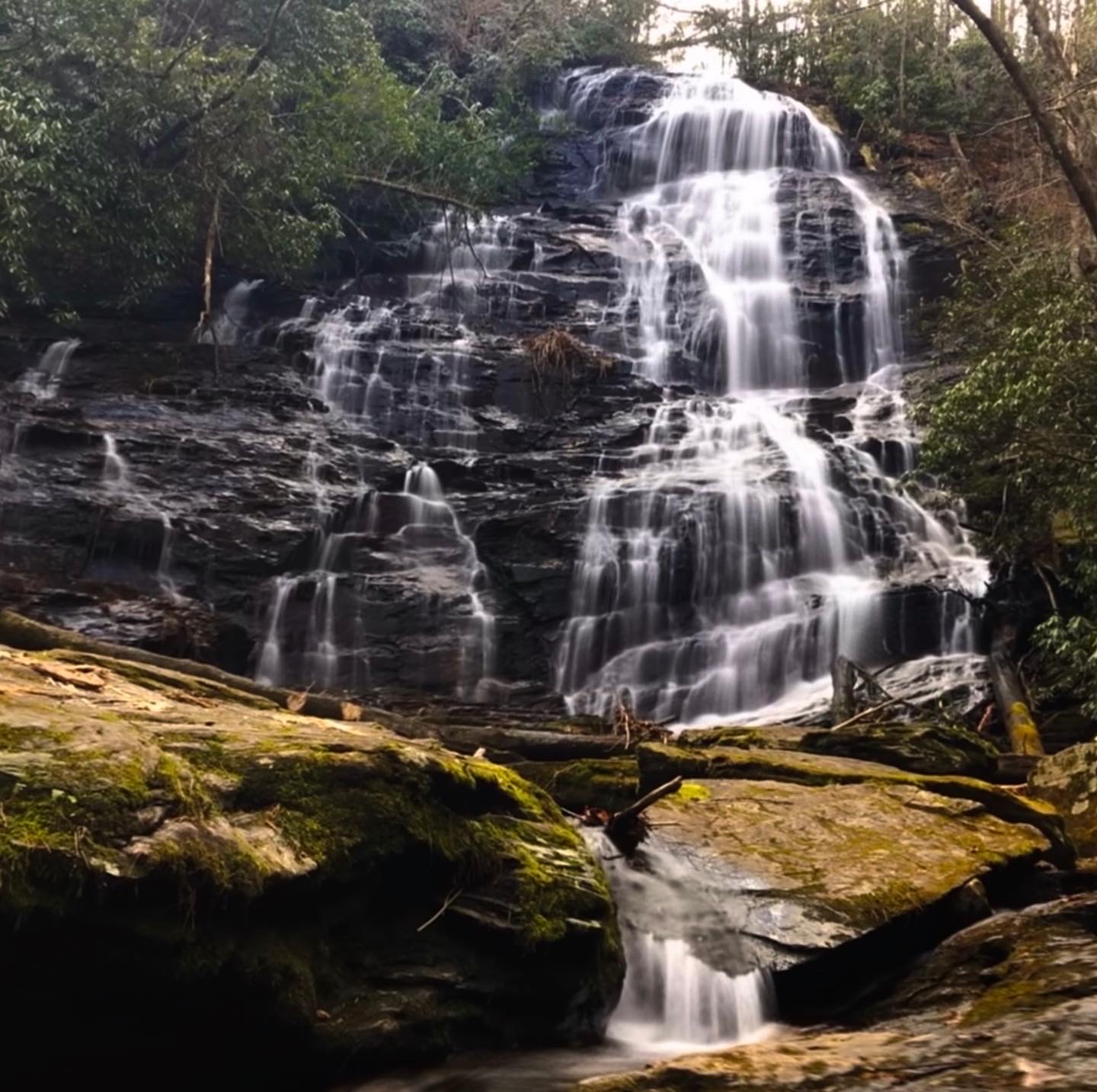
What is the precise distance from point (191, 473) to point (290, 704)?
919 cm

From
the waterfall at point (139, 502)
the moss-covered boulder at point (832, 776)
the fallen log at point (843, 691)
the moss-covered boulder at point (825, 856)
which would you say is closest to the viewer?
the moss-covered boulder at point (825, 856)

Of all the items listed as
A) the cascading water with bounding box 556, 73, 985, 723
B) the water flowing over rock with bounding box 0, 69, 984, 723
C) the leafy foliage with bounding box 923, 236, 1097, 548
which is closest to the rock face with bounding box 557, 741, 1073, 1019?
the leafy foliage with bounding box 923, 236, 1097, 548

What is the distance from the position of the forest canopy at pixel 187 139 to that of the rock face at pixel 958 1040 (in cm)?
1378

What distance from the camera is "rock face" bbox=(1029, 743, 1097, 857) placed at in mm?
7746

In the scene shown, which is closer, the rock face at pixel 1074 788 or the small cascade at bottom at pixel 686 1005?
the small cascade at bottom at pixel 686 1005

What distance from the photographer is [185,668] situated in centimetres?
786

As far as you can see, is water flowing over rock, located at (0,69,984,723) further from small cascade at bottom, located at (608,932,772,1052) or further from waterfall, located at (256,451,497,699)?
small cascade at bottom, located at (608,932,772,1052)

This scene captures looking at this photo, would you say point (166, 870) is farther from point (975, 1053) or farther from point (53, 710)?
point (975, 1053)

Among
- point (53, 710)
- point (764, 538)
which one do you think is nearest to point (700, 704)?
point (764, 538)

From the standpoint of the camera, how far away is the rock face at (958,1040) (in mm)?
3400

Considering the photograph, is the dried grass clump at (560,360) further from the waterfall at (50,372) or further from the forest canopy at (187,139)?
the waterfall at (50,372)

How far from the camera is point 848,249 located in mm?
22906

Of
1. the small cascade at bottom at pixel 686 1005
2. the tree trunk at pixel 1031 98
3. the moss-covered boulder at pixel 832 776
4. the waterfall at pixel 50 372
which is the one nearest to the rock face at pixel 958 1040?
the small cascade at bottom at pixel 686 1005

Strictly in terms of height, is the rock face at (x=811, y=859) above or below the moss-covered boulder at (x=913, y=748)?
below
